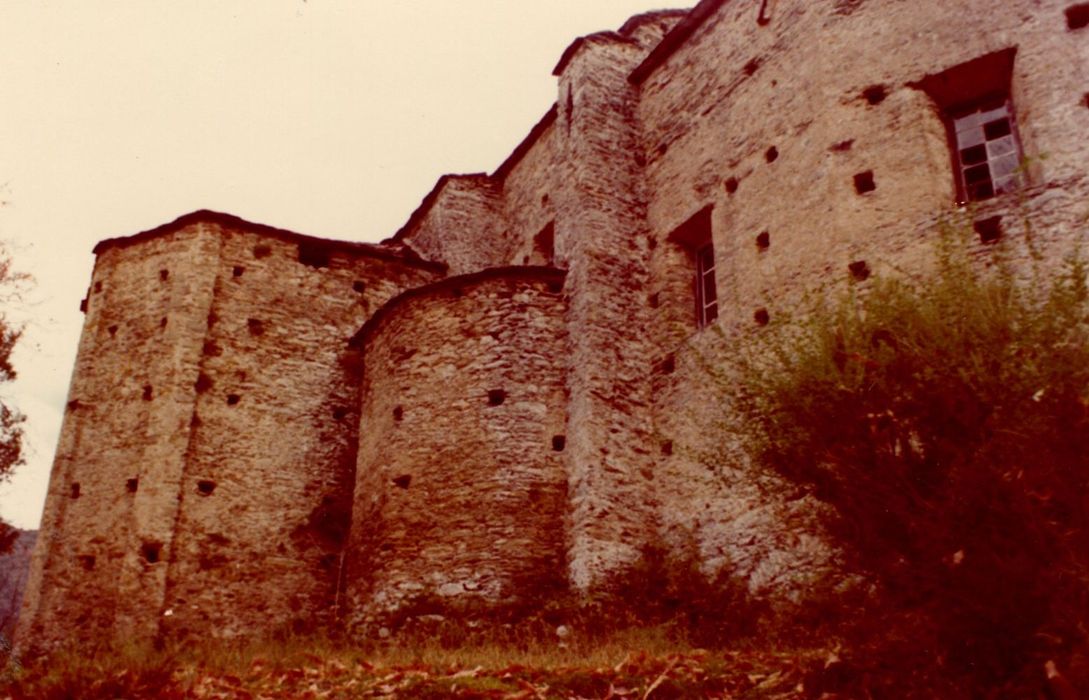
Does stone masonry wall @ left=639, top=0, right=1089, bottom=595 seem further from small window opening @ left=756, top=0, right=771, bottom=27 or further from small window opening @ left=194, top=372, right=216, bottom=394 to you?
small window opening @ left=194, top=372, right=216, bottom=394

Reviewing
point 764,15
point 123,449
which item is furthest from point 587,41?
point 123,449

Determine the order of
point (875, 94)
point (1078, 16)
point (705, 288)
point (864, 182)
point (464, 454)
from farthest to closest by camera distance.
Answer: point (705, 288), point (464, 454), point (875, 94), point (864, 182), point (1078, 16)

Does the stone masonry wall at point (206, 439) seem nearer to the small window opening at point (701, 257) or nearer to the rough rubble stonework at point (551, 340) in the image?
the rough rubble stonework at point (551, 340)

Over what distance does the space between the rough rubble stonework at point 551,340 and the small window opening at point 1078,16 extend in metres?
0.04

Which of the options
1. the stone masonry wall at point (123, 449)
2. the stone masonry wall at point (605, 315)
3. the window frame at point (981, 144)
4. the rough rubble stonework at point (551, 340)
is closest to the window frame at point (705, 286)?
the rough rubble stonework at point (551, 340)

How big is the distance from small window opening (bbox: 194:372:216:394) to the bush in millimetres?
11499

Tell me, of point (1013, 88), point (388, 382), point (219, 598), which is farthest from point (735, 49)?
point (219, 598)

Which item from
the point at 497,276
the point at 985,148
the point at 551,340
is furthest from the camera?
the point at 497,276

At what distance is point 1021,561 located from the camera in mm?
6477

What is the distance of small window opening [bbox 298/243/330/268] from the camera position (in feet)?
62.6

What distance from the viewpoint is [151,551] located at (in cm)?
1553

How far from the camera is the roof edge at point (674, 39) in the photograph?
16.2 meters

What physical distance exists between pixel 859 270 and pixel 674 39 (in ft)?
20.9

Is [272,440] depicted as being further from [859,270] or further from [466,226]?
[859,270]
